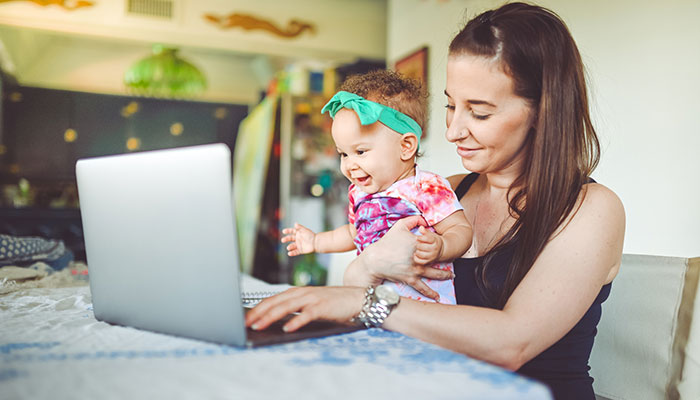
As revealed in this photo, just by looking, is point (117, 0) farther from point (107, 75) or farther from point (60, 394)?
point (60, 394)

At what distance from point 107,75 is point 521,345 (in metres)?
5.88

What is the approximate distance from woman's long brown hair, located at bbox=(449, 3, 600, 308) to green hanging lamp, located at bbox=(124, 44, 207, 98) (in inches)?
142

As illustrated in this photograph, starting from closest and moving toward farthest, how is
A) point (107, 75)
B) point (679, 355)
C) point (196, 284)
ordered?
point (196, 284) < point (679, 355) < point (107, 75)

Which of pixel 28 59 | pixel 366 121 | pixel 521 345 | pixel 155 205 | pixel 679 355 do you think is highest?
pixel 28 59

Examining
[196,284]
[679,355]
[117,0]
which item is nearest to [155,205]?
[196,284]

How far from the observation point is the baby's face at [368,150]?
4.00 feet

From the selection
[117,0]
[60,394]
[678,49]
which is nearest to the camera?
[60,394]

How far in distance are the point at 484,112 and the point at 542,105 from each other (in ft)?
0.39

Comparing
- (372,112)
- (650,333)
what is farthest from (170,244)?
(650,333)

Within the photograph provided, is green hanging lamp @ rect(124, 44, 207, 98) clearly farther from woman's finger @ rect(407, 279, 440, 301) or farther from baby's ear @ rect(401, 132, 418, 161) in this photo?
woman's finger @ rect(407, 279, 440, 301)

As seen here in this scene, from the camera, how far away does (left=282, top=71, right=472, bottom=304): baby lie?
46.6 inches

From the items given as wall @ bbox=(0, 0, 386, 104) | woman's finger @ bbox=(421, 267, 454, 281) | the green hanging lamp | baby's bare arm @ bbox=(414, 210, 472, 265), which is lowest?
woman's finger @ bbox=(421, 267, 454, 281)

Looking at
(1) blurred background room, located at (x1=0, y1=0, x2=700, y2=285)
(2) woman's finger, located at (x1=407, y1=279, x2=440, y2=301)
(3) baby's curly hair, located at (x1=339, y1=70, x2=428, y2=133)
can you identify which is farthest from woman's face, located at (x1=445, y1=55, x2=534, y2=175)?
(1) blurred background room, located at (x1=0, y1=0, x2=700, y2=285)

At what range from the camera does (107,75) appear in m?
5.78
